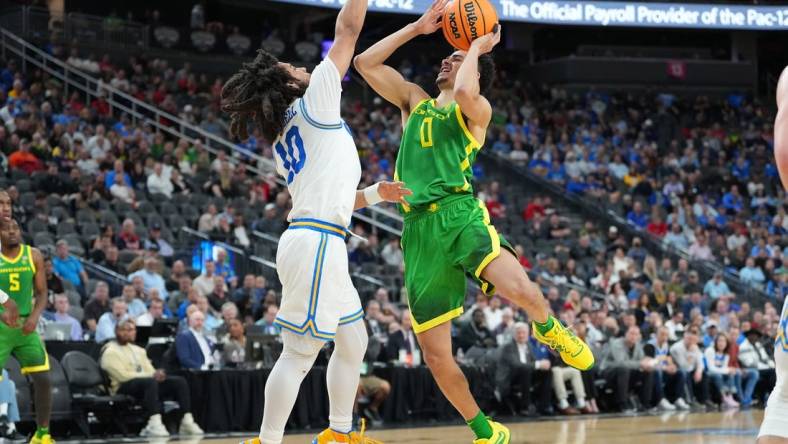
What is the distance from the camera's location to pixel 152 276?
45.1ft

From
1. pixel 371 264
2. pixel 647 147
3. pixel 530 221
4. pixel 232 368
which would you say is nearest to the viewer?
pixel 232 368

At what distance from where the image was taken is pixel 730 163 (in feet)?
86.5

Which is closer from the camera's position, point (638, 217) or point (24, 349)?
point (24, 349)

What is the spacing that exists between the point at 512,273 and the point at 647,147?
20.6 meters

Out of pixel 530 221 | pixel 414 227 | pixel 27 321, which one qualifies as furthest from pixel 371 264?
pixel 414 227

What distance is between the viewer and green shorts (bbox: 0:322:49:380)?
861 centimetres

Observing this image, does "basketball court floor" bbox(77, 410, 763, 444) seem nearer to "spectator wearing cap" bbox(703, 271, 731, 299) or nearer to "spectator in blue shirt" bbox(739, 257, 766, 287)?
"spectator wearing cap" bbox(703, 271, 731, 299)

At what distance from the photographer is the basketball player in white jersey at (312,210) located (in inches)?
216

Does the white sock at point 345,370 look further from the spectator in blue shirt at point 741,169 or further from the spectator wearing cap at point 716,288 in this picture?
the spectator in blue shirt at point 741,169

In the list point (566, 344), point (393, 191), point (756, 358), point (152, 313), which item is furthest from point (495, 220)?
point (393, 191)

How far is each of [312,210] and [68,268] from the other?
856cm

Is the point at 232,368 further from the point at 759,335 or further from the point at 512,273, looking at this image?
the point at 759,335

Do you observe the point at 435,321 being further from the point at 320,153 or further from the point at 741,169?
the point at 741,169

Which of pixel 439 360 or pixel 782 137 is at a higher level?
pixel 782 137
